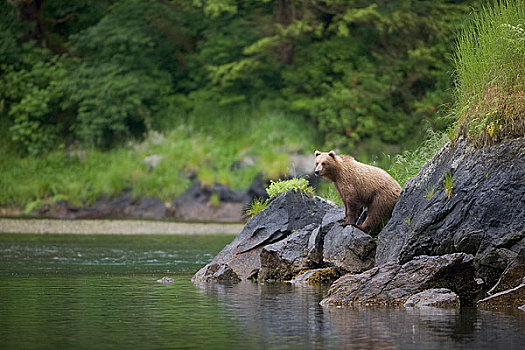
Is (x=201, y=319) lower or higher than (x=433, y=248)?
lower

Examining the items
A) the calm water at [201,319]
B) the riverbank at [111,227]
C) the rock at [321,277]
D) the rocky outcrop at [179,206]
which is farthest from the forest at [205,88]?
the calm water at [201,319]

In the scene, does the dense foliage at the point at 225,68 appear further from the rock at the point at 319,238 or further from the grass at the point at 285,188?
the rock at the point at 319,238

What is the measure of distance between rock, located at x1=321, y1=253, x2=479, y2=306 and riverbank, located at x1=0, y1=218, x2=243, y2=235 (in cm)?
1492

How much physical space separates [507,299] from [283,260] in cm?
469

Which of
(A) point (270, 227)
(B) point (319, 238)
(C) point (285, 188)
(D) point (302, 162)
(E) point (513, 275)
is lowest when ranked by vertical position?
(E) point (513, 275)

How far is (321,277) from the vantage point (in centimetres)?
1313

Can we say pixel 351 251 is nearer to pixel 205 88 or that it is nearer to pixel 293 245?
pixel 293 245

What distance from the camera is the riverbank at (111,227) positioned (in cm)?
2567

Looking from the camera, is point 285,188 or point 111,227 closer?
point 285,188

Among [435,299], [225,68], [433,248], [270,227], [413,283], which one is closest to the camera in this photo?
[435,299]

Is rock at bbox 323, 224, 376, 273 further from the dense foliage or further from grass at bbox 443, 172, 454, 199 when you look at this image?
the dense foliage

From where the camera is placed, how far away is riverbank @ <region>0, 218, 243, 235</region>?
84.2ft

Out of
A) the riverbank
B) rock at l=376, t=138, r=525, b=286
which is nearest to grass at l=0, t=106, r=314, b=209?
the riverbank

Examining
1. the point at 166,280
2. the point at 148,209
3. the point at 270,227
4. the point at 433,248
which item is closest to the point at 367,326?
the point at 433,248
